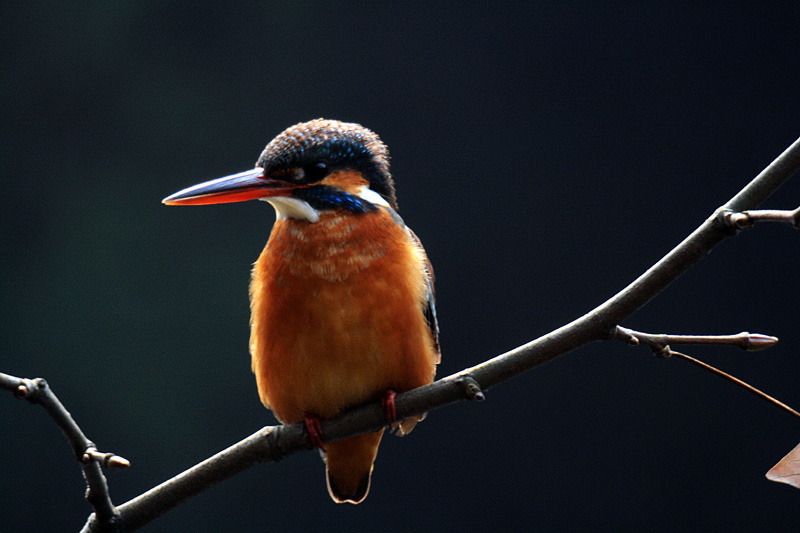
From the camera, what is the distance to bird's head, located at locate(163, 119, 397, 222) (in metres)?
0.74

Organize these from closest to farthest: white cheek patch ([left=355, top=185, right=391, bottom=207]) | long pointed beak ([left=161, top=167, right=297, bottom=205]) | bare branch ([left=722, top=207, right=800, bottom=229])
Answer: bare branch ([left=722, top=207, right=800, bottom=229]), long pointed beak ([left=161, top=167, right=297, bottom=205]), white cheek patch ([left=355, top=185, right=391, bottom=207])

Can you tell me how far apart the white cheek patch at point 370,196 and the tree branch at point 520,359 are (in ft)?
0.81

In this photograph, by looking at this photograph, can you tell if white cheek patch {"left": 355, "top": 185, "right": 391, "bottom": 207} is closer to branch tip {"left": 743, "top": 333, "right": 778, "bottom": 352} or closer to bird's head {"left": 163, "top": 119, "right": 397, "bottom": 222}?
bird's head {"left": 163, "top": 119, "right": 397, "bottom": 222}

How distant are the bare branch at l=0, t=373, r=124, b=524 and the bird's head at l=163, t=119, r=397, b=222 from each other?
0.75 feet

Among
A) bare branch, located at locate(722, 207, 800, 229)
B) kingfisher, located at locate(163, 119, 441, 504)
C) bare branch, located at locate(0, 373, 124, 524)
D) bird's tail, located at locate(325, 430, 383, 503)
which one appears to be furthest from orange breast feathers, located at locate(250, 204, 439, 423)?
bare branch, located at locate(722, 207, 800, 229)

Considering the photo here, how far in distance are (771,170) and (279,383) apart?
55 cm

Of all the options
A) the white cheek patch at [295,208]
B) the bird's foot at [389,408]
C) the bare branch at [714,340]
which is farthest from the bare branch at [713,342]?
the white cheek patch at [295,208]

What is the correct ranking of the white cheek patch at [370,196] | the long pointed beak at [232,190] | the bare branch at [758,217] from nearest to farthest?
the bare branch at [758,217] < the long pointed beak at [232,190] < the white cheek patch at [370,196]

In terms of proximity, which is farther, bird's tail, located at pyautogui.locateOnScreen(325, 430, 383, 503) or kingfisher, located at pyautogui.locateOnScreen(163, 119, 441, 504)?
bird's tail, located at pyautogui.locateOnScreen(325, 430, 383, 503)

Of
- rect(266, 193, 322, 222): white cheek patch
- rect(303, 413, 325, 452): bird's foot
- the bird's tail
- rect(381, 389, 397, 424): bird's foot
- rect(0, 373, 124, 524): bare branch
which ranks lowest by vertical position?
the bird's tail

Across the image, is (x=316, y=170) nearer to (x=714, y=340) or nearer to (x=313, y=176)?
(x=313, y=176)

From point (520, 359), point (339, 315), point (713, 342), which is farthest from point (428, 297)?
point (713, 342)

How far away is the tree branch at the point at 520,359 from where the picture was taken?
565 millimetres

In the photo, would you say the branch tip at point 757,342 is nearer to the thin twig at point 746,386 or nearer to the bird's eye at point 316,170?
the thin twig at point 746,386
